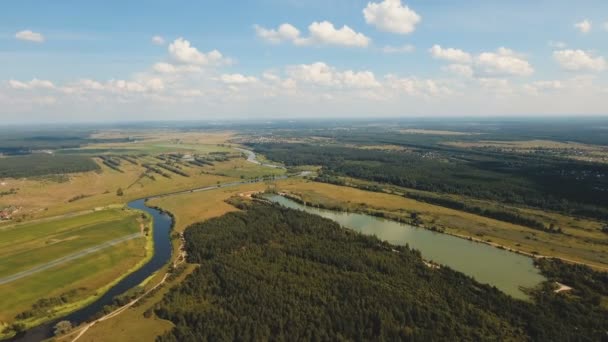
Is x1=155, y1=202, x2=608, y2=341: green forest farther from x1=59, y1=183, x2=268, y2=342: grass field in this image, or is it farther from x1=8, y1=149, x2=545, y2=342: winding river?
x1=8, y1=149, x2=545, y2=342: winding river

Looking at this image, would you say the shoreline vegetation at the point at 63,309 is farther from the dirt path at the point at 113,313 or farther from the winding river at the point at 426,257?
the dirt path at the point at 113,313

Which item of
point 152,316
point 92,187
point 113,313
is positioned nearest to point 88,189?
point 92,187

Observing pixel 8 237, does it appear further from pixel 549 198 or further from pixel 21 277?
pixel 549 198

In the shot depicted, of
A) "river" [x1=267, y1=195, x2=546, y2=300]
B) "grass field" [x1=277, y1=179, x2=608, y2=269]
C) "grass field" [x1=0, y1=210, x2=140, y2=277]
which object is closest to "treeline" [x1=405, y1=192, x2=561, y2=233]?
"grass field" [x1=277, y1=179, x2=608, y2=269]

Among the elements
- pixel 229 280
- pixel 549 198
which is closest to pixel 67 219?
pixel 229 280

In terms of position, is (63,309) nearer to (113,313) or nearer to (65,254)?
(113,313)
